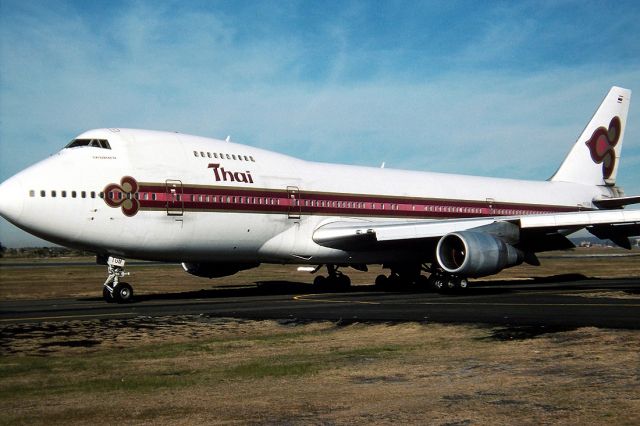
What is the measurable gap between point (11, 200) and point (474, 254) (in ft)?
46.6

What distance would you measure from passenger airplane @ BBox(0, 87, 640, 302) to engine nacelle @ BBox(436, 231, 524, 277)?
40 mm

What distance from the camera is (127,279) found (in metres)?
35.0

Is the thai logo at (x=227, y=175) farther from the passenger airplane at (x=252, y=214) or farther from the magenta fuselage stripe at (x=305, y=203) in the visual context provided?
the magenta fuselage stripe at (x=305, y=203)

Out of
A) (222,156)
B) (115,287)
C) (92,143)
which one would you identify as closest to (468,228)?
(222,156)

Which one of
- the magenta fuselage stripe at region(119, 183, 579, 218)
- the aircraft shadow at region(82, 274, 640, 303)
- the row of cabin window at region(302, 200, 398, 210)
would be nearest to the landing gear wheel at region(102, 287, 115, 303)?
the aircraft shadow at region(82, 274, 640, 303)

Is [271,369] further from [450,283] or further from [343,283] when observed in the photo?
[343,283]

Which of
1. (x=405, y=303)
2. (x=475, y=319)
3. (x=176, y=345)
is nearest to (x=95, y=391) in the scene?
(x=176, y=345)

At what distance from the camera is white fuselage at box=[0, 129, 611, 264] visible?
19.7m

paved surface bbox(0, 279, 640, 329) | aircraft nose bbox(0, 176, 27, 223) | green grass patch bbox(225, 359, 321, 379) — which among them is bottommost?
green grass patch bbox(225, 359, 321, 379)

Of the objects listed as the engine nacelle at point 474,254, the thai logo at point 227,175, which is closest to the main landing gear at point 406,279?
the engine nacelle at point 474,254

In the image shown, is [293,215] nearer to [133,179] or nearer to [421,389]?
[133,179]

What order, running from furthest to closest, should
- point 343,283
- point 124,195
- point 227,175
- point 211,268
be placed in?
point 343,283 < point 211,268 < point 227,175 < point 124,195

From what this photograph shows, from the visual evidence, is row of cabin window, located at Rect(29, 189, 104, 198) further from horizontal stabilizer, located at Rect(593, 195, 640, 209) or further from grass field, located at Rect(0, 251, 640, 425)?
horizontal stabilizer, located at Rect(593, 195, 640, 209)

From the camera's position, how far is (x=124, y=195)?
20.5 meters
